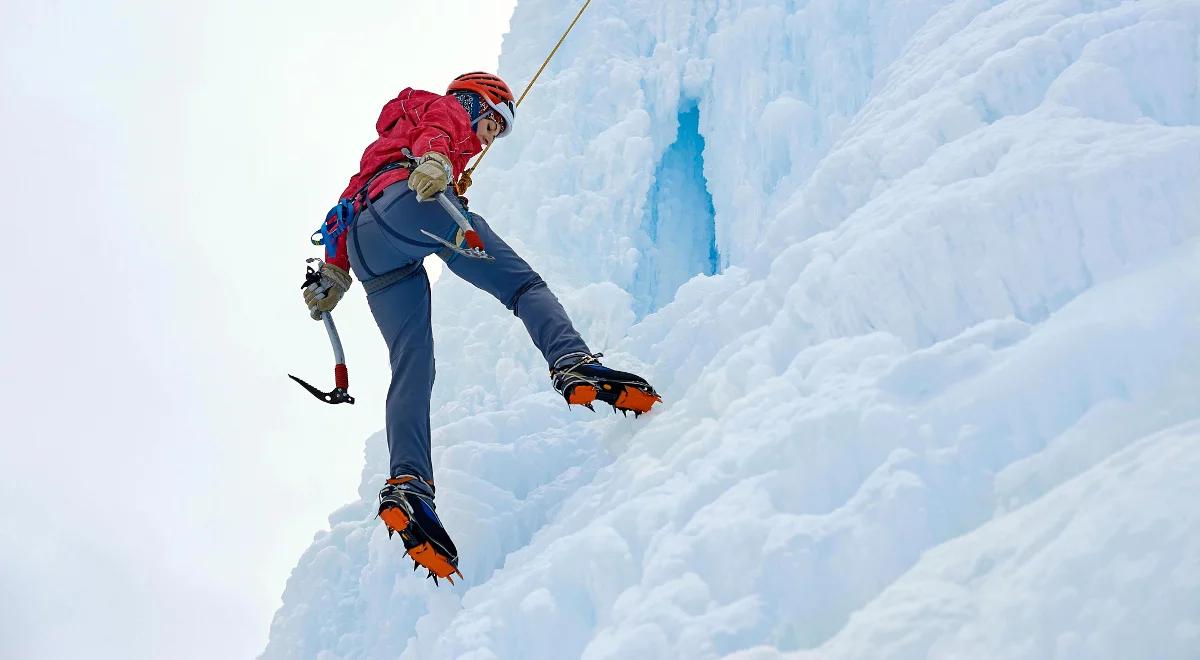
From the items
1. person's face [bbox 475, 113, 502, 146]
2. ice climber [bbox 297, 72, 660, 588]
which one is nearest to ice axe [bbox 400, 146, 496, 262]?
ice climber [bbox 297, 72, 660, 588]

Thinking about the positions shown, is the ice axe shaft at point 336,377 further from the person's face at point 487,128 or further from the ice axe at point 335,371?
the person's face at point 487,128

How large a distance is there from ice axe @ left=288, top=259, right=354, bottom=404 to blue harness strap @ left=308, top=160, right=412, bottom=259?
109 millimetres

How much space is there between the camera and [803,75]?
19.3 ft

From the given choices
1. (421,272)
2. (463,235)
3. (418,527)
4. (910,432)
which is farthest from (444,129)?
(910,432)

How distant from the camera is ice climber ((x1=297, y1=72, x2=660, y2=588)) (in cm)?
309

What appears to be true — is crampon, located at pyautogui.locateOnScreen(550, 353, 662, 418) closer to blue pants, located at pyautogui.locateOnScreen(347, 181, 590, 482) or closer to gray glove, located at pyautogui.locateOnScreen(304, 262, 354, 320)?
blue pants, located at pyautogui.locateOnScreen(347, 181, 590, 482)

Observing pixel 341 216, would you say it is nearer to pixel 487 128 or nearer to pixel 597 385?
pixel 487 128

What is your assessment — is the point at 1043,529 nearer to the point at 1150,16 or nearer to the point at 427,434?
the point at 1150,16

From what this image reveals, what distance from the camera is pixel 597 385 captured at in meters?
3.09

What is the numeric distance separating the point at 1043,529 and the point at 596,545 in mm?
1184

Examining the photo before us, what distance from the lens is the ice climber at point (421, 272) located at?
3.09 m

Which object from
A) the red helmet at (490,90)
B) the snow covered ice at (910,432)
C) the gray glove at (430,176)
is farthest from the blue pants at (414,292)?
the red helmet at (490,90)

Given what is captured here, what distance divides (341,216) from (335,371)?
1.93 ft

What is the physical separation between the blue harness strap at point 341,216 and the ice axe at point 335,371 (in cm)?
11
